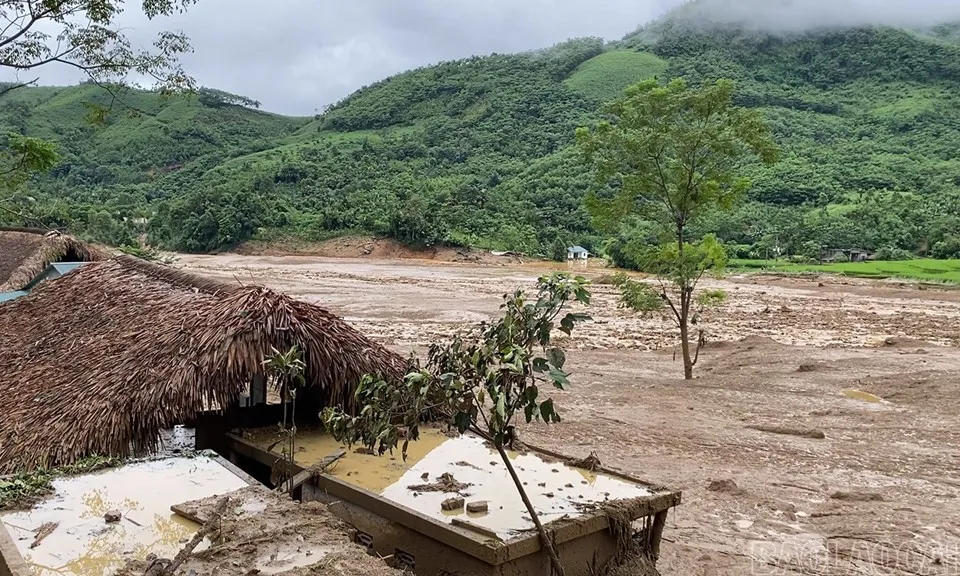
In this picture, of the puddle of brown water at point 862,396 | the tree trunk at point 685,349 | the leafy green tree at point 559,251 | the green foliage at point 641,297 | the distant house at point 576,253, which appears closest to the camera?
the puddle of brown water at point 862,396

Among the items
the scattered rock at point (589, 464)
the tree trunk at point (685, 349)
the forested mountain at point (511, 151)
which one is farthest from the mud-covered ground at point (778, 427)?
the forested mountain at point (511, 151)

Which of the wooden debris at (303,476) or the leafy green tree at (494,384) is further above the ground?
the leafy green tree at (494,384)

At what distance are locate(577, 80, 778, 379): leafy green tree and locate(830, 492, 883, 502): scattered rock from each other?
5.87 m

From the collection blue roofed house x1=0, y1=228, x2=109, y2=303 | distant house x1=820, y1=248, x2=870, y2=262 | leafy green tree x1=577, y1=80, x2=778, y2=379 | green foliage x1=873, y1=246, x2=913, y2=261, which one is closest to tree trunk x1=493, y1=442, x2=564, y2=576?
blue roofed house x1=0, y1=228, x2=109, y2=303

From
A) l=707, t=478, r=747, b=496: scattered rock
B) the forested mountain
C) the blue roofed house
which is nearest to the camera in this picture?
l=707, t=478, r=747, b=496: scattered rock

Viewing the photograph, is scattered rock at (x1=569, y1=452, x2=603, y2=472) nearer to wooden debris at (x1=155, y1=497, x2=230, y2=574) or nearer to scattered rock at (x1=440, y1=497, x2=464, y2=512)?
scattered rock at (x1=440, y1=497, x2=464, y2=512)

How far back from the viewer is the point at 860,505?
748 cm

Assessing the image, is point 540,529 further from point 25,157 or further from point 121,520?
point 25,157

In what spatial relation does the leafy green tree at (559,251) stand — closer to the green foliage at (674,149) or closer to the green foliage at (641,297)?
the green foliage at (674,149)

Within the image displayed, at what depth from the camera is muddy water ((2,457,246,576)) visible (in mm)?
3549

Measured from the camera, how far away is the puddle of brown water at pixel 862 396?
41.8ft

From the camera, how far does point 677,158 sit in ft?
46.1

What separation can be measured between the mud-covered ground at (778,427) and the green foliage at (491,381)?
10.1 feet

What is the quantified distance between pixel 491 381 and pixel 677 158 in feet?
37.5
